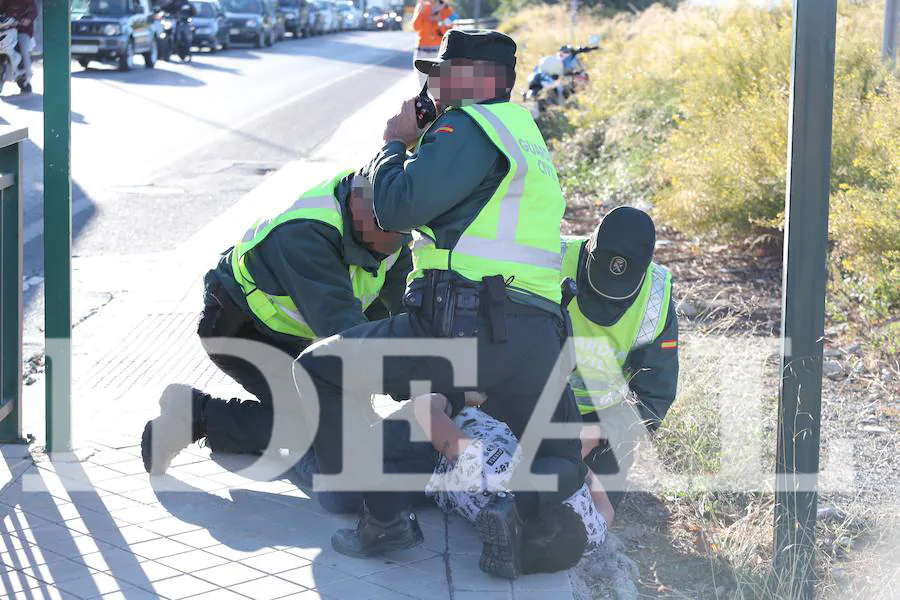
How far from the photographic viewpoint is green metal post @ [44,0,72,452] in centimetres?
420

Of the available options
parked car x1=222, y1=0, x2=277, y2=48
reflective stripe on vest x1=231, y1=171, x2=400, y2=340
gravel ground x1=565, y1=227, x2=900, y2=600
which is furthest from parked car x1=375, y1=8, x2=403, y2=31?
reflective stripe on vest x1=231, y1=171, x2=400, y2=340

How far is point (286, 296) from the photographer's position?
4.36 metres

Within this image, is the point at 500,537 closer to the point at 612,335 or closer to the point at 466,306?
the point at 466,306

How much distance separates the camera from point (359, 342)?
3605mm

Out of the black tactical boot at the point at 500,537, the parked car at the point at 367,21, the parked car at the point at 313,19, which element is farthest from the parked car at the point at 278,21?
the black tactical boot at the point at 500,537

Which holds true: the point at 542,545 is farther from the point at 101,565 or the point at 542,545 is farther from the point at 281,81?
the point at 281,81

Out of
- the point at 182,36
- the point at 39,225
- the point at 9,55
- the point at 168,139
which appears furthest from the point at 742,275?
the point at 182,36

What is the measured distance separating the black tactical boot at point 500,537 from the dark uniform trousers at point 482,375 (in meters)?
0.20

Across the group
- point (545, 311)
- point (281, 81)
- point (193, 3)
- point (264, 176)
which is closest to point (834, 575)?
point (545, 311)

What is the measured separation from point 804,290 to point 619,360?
938mm

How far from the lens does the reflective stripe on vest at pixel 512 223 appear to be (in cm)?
348

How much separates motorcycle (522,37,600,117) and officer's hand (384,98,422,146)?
1185cm

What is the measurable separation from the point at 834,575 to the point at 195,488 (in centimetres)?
216

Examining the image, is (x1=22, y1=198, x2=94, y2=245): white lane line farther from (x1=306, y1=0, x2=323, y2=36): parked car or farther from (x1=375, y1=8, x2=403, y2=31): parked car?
(x1=375, y1=8, x2=403, y2=31): parked car
